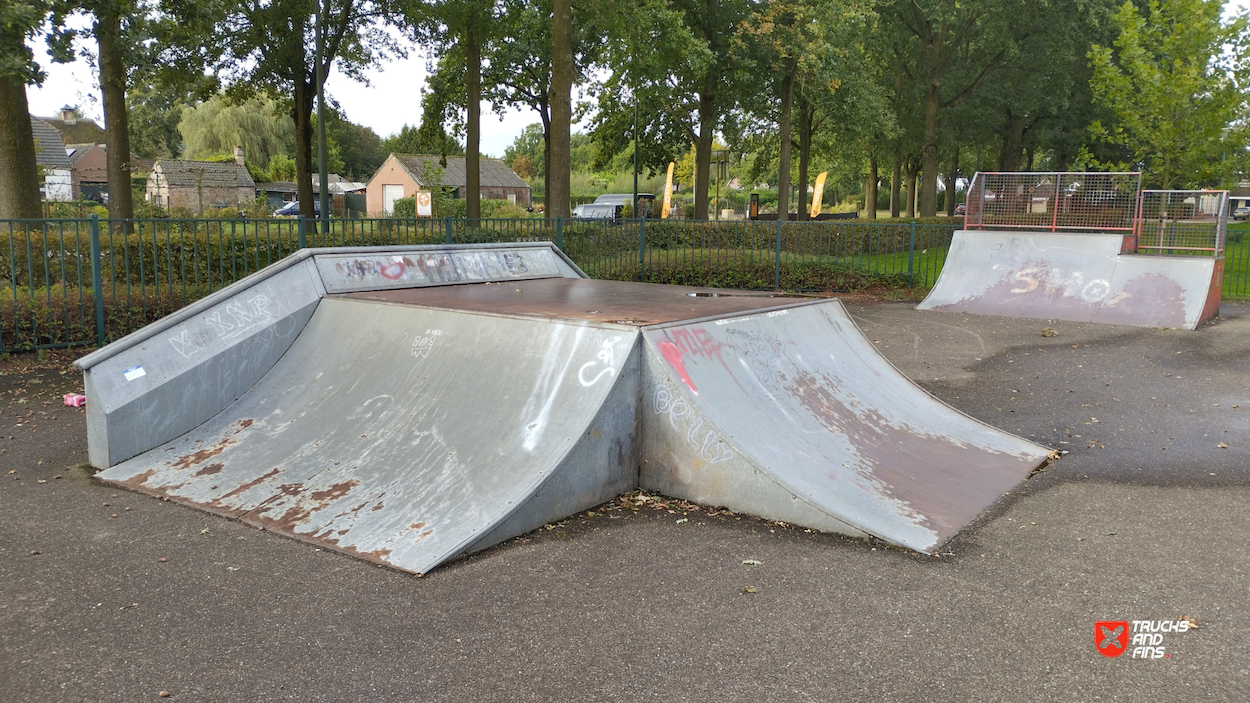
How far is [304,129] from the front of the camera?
2208 centimetres

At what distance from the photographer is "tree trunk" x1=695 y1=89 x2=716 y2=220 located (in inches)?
1053

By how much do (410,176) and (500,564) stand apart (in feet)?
229

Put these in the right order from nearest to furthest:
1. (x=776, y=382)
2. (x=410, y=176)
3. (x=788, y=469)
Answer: (x=788, y=469), (x=776, y=382), (x=410, y=176)

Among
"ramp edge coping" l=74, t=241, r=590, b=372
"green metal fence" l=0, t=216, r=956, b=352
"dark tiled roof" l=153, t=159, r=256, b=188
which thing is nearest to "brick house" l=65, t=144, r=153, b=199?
"dark tiled roof" l=153, t=159, r=256, b=188

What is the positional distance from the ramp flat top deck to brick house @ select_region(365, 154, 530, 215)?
57.7 m

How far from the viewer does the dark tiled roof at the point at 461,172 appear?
7031 centimetres

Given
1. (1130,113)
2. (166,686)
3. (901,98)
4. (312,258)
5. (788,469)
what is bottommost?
(166,686)

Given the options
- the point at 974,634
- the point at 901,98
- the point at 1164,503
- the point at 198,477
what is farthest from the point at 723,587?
the point at 901,98

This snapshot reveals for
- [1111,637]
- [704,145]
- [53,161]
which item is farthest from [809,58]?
[53,161]

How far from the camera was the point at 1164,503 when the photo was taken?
518cm

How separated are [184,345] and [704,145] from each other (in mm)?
23594

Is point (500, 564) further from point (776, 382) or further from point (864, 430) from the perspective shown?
point (864, 430)

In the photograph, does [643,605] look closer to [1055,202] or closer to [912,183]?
[1055,202]

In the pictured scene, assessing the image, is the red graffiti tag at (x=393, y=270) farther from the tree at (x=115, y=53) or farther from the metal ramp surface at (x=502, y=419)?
the tree at (x=115, y=53)
